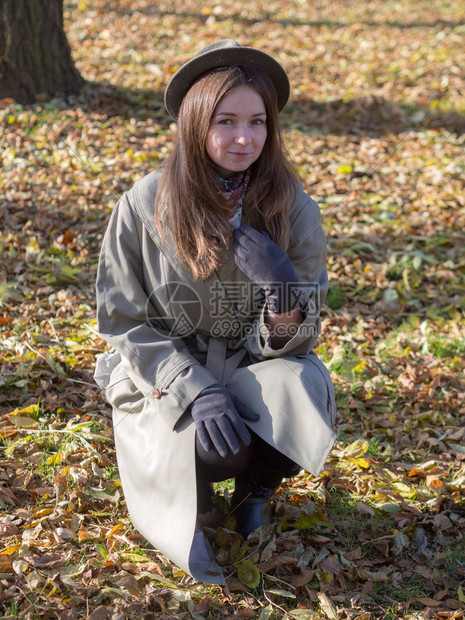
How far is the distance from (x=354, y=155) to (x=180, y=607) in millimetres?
4903

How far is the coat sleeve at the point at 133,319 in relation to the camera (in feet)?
7.43

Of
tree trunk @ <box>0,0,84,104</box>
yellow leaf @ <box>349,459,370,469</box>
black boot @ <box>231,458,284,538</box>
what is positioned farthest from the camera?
tree trunk @ <box>0,0,84,104</box>

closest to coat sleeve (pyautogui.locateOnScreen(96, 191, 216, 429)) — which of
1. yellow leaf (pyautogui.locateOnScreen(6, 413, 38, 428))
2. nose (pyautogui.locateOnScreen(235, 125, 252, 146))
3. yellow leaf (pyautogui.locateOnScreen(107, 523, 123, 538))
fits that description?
nose (pyautogui.locateOnScreen(235, 125, 252, 146))

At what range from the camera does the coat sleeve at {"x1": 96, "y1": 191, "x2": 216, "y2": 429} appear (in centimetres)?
226

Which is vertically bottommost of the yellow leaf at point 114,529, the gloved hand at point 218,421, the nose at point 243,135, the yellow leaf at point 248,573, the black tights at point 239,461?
the yellow leaf at point 248,573

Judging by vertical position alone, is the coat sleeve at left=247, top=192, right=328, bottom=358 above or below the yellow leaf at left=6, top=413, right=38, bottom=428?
above

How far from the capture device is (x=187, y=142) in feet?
7.39

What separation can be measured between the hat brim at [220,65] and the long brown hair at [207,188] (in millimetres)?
28

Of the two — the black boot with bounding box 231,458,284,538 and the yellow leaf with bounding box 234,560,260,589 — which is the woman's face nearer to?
the black boot with bounding box 231,458,284,538

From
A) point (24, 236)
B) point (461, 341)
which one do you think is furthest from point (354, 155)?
point (24, 236)

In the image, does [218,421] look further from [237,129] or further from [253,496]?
[237,129]

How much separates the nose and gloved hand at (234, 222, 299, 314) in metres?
0.31

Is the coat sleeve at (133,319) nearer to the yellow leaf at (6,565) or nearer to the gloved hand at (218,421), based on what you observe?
the gloved hand at (218,421)

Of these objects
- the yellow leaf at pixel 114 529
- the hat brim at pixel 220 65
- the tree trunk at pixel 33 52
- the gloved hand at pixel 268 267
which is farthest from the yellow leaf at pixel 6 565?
the tree trunk at pixel 33 52
